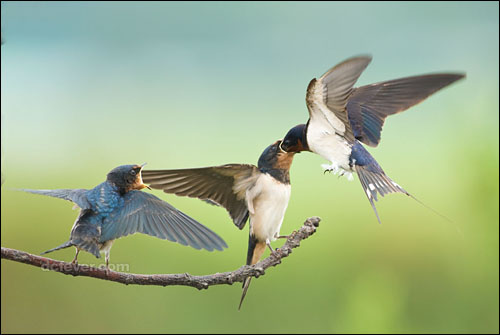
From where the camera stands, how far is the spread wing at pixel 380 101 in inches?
56.0

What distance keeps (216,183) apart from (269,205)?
154 mm

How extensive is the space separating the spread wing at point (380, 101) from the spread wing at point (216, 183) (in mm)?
380

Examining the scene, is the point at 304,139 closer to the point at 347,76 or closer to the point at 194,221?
the point at 347,76

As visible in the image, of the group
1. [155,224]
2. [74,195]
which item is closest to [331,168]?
[155,224]

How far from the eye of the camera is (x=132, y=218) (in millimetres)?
1045

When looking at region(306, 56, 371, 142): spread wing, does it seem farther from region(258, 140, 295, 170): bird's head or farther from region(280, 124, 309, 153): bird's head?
region(258, 140, 295, 170): bird's head

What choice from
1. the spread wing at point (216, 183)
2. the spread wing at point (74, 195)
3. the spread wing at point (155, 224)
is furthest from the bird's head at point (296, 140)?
the spread wing at point (74, 195)

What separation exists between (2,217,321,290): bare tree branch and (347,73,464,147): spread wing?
1.74ft

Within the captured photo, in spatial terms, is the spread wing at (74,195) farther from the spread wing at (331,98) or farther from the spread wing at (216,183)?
the spread wing at (331,98)

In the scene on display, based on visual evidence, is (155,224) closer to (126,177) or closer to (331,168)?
(126,177)

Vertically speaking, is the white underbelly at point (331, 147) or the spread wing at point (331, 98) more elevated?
the spread wing at point (331, 98)

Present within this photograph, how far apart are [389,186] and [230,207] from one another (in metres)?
0.38

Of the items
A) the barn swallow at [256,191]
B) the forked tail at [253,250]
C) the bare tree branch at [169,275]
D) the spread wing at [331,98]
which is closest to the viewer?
the bare tree branch at [169,275]

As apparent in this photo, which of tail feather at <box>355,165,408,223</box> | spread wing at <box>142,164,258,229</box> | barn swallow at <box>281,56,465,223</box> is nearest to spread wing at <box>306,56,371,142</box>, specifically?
barn swallow at <box>281,56,465,223</box>
